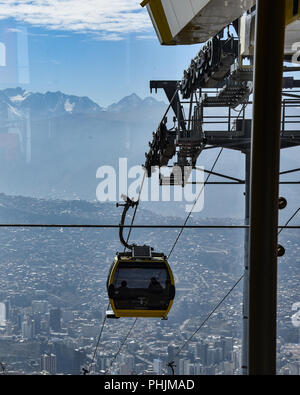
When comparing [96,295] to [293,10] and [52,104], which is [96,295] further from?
[293,10]

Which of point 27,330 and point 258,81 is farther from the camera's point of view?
point 27,330

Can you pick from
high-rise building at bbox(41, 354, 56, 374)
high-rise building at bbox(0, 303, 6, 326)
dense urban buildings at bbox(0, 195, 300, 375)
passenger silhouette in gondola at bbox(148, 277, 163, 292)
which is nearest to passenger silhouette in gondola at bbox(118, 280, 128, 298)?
passenger silhouette in gondola at bbox(148, 277, 163, 292)

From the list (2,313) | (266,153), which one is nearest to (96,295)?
(2,313)

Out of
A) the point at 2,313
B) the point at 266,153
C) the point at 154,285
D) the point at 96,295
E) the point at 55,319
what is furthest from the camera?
the point at 96,295

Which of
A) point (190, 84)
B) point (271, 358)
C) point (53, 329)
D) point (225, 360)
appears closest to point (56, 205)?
point (53, 329)

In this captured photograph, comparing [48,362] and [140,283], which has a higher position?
[140,283]

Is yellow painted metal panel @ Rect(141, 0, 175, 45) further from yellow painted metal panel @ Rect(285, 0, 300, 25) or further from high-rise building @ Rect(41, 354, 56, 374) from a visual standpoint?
high-rise building @ Rect(41, 354, 56, 374)

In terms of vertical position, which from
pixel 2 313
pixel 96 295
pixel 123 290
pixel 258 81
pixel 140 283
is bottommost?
pixel 96 295
